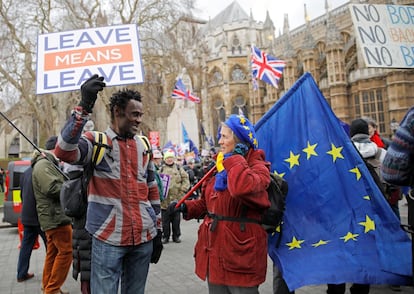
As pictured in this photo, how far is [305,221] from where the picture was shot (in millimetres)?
3586

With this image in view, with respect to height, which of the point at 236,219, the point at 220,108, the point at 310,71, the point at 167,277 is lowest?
the point at 167,277

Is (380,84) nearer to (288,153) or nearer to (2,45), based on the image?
(2,45)

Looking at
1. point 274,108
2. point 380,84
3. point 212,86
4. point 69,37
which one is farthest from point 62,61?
point 212,86

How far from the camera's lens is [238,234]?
2809 millimetres

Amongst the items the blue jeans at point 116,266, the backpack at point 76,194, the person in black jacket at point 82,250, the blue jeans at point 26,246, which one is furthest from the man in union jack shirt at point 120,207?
the blue jeans at point 26,246

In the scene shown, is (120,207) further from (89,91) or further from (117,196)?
(89,91)

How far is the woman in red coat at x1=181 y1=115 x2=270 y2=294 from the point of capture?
2.70 m

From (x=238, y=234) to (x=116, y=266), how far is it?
92 cm

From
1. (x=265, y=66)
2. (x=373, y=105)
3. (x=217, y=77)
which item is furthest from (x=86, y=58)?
(x=217, y=77)

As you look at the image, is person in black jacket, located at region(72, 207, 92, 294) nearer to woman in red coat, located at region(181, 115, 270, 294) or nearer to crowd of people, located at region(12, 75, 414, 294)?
crowd of people, located at region(12, 75, 414, 294)

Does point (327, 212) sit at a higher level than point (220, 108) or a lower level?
lower

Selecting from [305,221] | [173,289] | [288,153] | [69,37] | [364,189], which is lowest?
[173,289]

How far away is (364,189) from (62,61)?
4.15m

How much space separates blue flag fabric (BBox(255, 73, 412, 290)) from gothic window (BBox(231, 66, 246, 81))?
1947 inches
